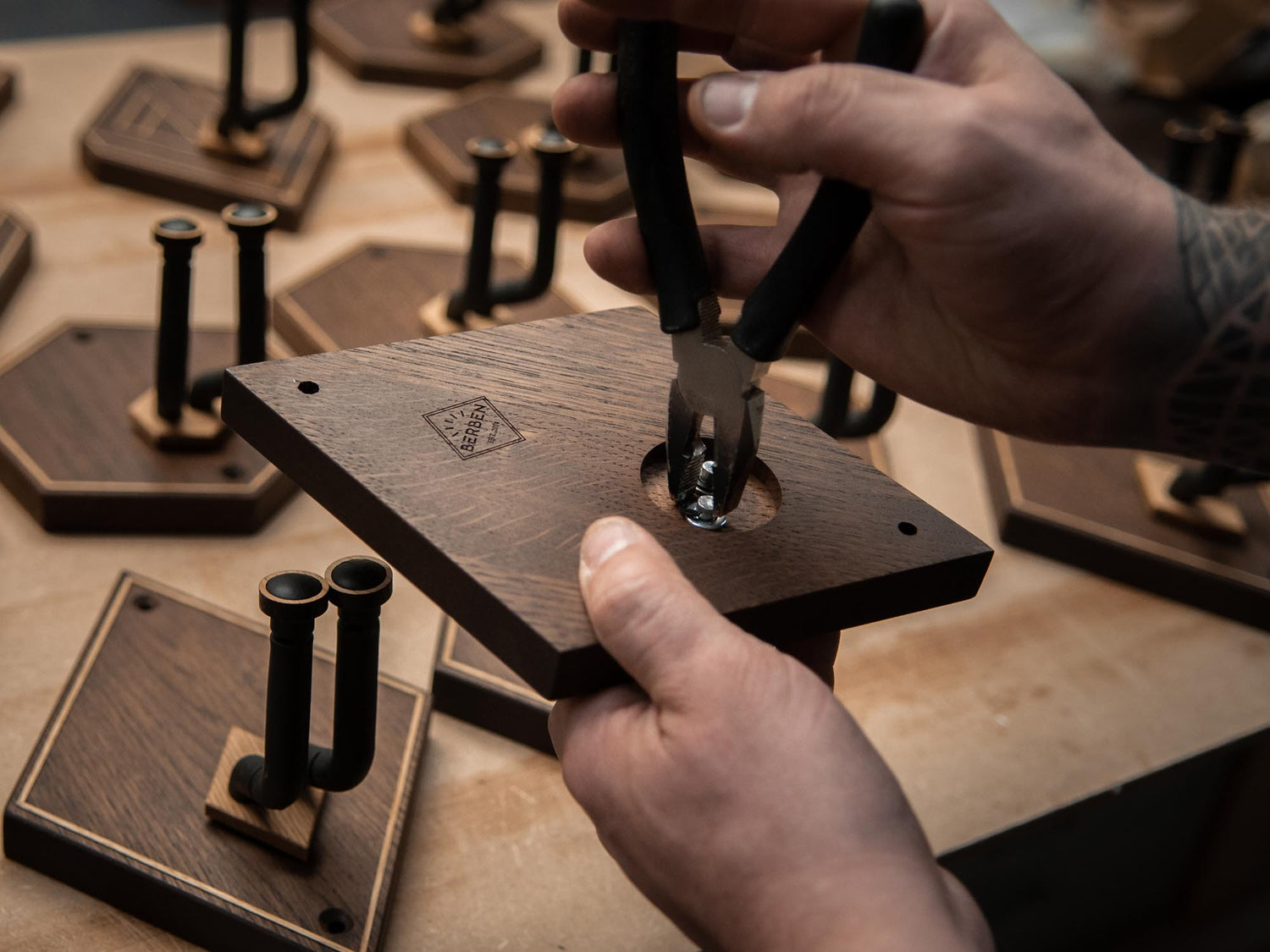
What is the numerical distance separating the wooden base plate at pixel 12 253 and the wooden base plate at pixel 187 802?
0.35 m

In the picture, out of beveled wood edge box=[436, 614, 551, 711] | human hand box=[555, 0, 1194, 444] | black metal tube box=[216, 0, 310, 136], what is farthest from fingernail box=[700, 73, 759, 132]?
black metal tube box=[216, 0, 310, 136]

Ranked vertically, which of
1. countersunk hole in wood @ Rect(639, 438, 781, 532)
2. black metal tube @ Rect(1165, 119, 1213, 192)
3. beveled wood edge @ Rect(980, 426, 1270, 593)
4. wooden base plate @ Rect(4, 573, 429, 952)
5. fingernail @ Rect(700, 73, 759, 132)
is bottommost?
wooden base plate @ Rect(4, 573, 429, 952)

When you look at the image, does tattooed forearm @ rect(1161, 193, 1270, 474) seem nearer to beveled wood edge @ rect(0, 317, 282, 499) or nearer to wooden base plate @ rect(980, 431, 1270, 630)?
wooden base plate @ rect(980, 431, 1270, 630)

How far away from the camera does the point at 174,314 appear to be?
760 millimetres

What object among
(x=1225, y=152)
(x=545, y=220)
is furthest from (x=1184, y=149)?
(x=545, y=220)

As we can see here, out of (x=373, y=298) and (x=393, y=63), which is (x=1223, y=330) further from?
(x=393, y=63)

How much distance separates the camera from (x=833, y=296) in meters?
0.63

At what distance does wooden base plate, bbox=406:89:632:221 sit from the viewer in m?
1.15

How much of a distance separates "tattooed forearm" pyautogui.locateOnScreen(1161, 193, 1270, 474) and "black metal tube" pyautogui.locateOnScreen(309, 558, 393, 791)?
345 mm

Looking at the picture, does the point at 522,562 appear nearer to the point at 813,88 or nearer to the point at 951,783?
the point at 813,88

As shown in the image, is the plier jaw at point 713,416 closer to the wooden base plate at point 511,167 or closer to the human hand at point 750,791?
the human hand at point 750,791

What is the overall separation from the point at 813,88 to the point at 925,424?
593mm

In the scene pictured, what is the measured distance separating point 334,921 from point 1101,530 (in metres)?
0.59

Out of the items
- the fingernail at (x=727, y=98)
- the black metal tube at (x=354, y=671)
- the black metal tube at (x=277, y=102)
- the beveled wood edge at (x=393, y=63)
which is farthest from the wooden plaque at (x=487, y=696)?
the beveled wood edge at (x=393, y=63)
